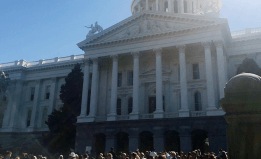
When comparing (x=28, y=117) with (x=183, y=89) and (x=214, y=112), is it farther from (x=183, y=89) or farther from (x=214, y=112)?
(x=214, y=112)

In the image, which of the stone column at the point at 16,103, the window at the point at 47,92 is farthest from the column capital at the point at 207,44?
the stone column at the point at 16,103

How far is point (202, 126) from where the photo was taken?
89.9ft

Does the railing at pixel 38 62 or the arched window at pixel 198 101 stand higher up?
the railing at pixel 38 62

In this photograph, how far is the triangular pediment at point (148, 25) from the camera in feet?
101

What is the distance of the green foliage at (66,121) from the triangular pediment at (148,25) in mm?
6246

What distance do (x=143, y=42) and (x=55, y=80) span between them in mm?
20151

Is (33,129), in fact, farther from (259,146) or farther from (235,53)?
(259,146)

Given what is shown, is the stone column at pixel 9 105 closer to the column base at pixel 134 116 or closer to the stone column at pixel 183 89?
the column base at pixel 134 116

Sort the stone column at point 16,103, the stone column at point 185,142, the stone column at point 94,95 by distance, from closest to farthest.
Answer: the stone column at point 185,142, the stone column at point 94,95, the stone column at point 16,103

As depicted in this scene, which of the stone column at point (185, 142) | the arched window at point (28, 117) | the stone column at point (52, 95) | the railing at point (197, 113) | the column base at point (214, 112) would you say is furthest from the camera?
the arched window at point (28, 117)

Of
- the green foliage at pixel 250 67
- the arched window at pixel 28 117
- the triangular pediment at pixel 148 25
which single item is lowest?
the arched window at pixel 28 117

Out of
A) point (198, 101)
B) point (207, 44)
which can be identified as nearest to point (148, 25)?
point (207, 44)

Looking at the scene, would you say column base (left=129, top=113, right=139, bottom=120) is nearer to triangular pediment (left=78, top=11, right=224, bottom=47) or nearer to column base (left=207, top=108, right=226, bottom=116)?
column base (left=207, top=108, right=226, bottom=116)

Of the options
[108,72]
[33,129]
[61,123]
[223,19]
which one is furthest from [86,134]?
[223,19]
